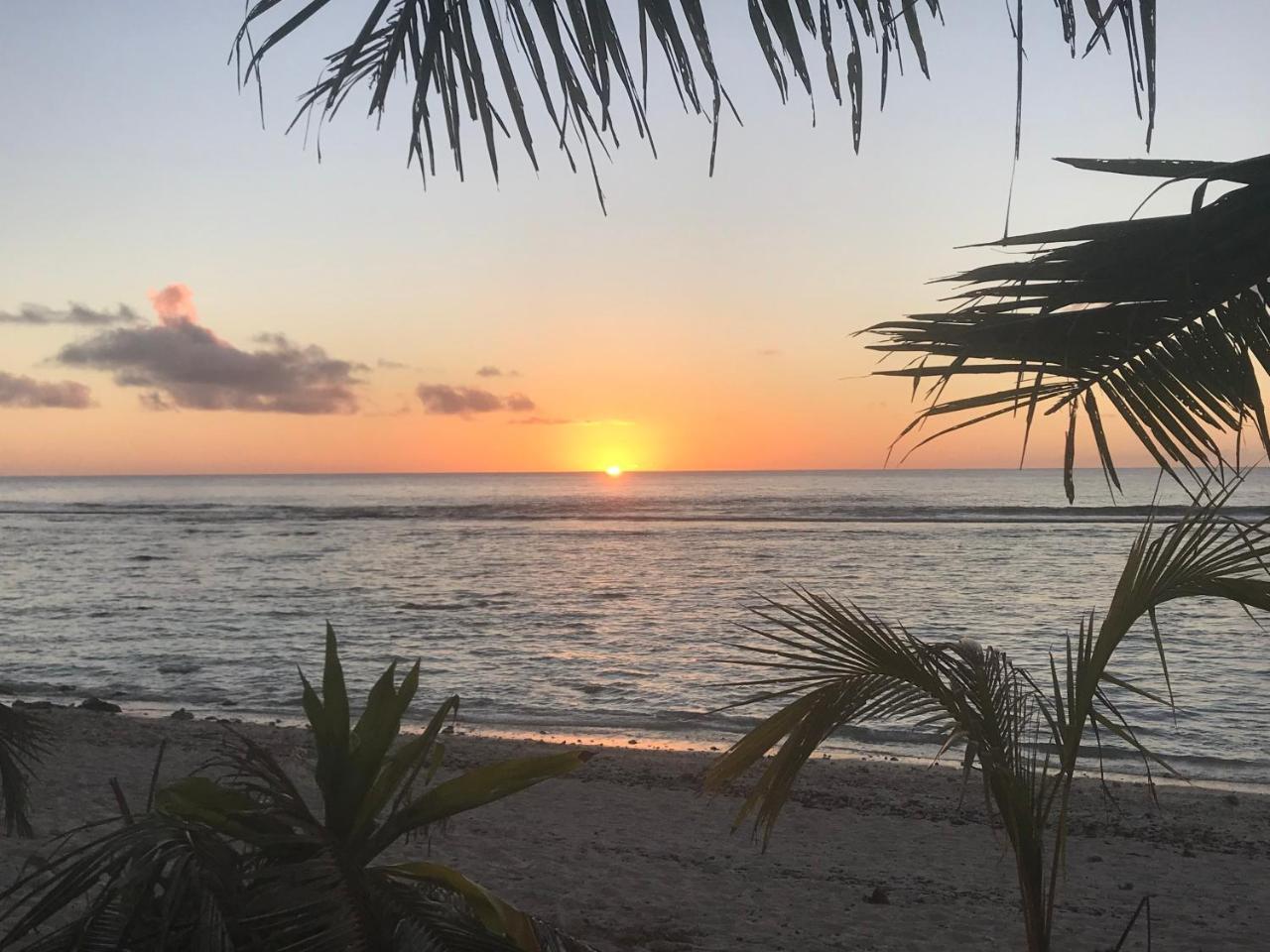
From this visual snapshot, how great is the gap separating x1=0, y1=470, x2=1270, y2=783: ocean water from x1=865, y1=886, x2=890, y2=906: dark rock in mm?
2056

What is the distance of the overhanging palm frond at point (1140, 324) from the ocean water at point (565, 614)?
5996 mm

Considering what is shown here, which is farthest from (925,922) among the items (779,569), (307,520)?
(307,520)

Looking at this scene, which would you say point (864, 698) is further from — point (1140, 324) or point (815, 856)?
point (815, 856)

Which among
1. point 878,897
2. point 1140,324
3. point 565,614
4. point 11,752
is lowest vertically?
point 565,614

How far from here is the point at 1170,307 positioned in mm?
1640

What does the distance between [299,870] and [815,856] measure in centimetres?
578

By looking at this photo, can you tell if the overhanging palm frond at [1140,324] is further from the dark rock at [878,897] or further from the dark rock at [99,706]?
the dark rock at [99,706]

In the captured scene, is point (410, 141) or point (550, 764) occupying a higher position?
point (410, 141)

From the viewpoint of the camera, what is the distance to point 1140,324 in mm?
1686

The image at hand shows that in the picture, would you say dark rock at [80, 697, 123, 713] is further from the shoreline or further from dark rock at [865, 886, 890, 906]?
dark rock at [865, 886, 890, 906]

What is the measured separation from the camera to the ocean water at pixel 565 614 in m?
12.5

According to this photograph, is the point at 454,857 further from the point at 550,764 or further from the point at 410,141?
the point at 410,141

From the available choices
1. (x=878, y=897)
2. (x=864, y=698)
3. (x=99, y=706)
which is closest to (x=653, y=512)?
(x=99, y=706)

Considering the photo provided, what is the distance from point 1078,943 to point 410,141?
5425mm
